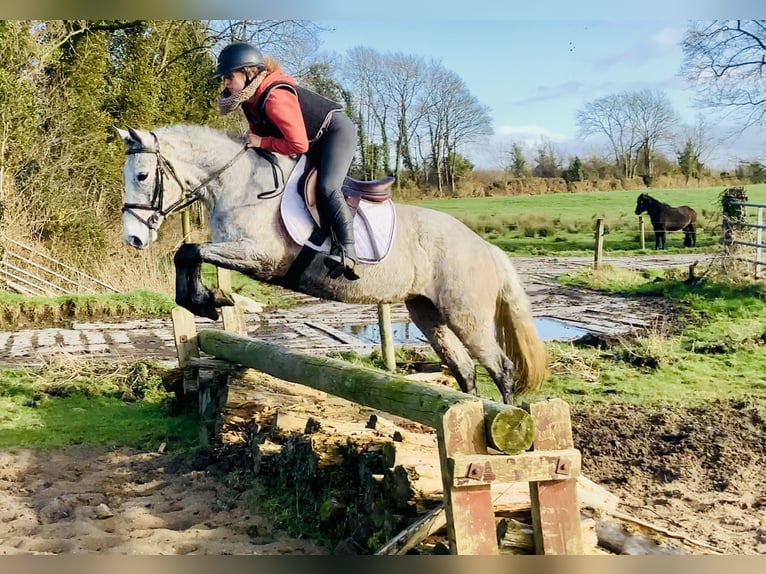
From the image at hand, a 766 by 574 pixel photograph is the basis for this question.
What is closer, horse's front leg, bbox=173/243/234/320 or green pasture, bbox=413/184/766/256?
horse's front leg, bbox=173/243/234/320

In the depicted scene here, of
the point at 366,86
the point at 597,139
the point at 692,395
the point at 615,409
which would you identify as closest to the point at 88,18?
the point at 366,86

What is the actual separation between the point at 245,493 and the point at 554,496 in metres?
1.60

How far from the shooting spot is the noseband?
326 centimetres

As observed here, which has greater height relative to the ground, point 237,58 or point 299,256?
point 237,58

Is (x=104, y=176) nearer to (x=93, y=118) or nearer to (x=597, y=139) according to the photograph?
(x=93, y=118)

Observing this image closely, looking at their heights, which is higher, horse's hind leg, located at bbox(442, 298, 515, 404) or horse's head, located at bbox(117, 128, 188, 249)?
horse's head, located at bbox(117, 128, 188, 249)

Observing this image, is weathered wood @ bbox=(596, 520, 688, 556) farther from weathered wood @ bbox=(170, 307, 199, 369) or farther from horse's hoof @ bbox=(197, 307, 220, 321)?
weathered wood @ bbox=(170, 307, 199, 369)

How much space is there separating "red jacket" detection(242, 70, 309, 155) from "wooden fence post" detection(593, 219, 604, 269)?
6.11ft

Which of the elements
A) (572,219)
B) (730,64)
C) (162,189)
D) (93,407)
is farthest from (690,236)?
(93,407)

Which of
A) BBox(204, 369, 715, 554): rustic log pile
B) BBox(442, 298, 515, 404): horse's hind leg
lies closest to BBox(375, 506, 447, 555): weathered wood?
BBox(204, 369, 715, 554): rustic log pile

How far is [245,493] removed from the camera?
3658 mm

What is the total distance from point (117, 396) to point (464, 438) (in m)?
2.68

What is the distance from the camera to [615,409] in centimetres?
421

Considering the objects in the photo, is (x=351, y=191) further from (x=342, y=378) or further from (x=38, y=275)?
(x=38, y=275)
